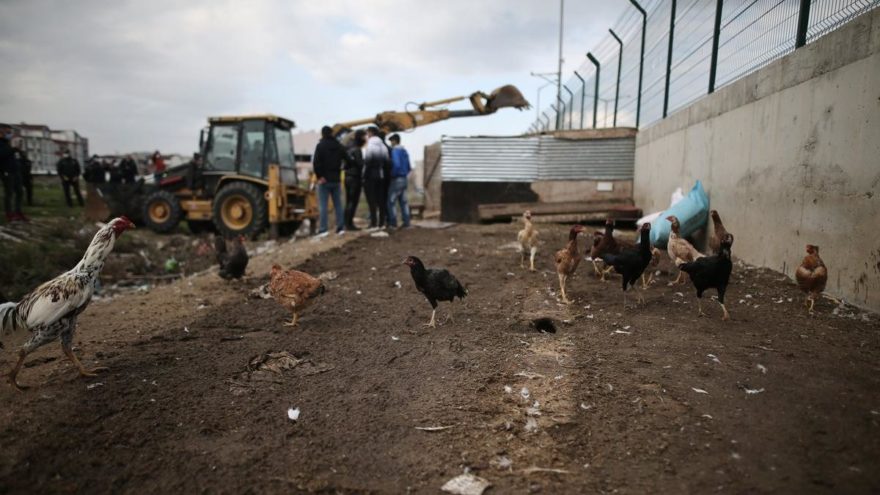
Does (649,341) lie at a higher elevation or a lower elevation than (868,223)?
lower

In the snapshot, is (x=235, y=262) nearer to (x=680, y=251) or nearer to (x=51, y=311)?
(x=51, y=311)

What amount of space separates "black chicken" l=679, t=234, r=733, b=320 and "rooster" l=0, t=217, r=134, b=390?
4.74 meters

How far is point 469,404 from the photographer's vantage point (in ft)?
9.47

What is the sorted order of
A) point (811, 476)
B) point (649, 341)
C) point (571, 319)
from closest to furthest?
point (811, 476), point (649, 341), point (571, 319)

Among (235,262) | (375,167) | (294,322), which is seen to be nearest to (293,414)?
(294,322)

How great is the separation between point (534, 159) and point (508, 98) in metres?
1.65

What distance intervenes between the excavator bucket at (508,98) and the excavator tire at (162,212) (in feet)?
27.2

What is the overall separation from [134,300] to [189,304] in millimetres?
1035

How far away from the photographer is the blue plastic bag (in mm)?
6668

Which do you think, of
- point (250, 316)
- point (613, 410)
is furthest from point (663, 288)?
point (250, 316)

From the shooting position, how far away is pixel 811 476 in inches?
82.0

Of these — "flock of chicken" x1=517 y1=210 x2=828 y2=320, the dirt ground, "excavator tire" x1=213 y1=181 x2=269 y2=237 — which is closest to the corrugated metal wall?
"excavator tire" x1=213 y1=181 x2=269 y2=237

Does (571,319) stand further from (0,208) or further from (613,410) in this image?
(0,208)

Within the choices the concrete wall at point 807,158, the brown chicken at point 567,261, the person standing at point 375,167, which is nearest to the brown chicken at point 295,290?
the brown chicken at point 567,261
